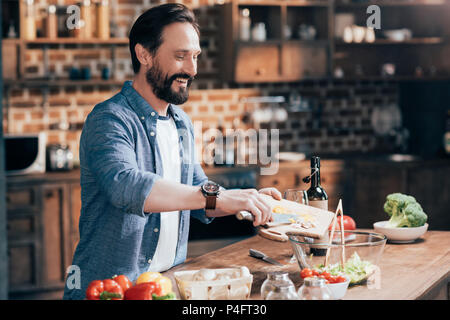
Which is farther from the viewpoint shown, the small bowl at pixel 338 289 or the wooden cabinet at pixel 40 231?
the wooden cabinet at pixel 40 231

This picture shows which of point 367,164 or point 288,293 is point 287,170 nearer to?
point 367,164

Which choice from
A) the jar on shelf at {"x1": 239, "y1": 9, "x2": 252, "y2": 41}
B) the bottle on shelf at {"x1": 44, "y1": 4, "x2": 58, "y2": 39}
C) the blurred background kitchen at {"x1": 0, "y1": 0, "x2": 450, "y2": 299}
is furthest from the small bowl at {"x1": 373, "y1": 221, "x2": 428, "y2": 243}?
the bottle on shelf at {"x1": 44, "y1": 4, "x2": 58, "y2": 39}

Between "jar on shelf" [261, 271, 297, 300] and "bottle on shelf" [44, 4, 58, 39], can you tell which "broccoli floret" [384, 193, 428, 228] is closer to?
"jar on shelf" [261, 271, 297, 300]

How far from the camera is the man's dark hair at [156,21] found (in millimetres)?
2271

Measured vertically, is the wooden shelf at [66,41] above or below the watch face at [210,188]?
above

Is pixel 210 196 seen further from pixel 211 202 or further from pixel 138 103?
pixel 138 103

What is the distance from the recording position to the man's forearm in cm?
185

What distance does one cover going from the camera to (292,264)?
7.02 ft

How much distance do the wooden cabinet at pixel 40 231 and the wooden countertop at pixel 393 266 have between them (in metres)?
2.39

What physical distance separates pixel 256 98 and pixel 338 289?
160 inches

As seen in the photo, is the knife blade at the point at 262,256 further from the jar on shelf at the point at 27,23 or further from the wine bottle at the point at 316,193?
the jar on shelf at the point at 27,23

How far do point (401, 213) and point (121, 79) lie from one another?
3.30 meters

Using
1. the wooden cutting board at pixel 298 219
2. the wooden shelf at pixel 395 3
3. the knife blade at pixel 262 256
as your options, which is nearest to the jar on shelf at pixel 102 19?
the wooden shelf at pixel 395 3
